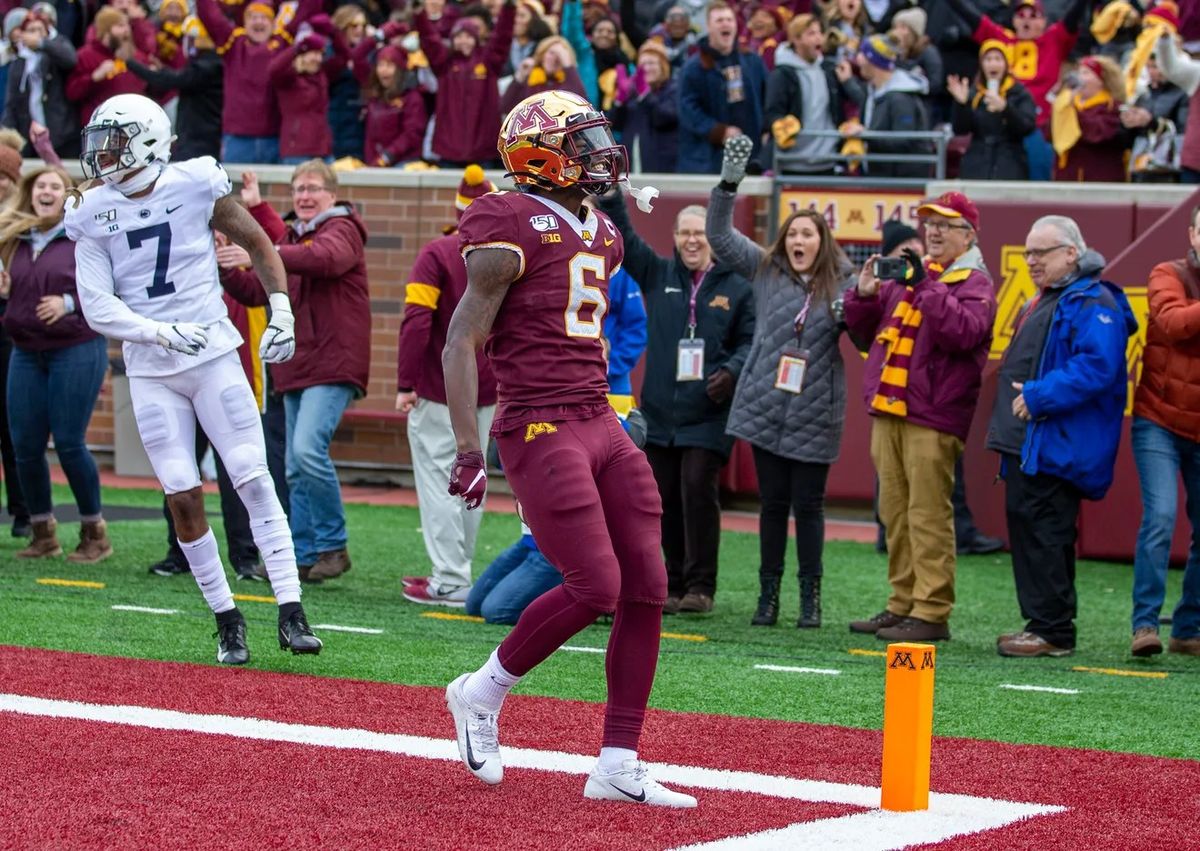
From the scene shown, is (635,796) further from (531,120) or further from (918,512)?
(918,512)

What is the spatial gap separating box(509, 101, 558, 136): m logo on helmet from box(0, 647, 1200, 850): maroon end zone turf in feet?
6.06

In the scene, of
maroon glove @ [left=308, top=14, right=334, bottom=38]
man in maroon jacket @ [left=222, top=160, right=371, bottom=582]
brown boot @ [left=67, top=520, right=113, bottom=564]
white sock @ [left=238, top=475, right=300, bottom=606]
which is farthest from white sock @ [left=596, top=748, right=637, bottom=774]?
maroon glove @ [left=308, top=14, right=334, bottom=38]

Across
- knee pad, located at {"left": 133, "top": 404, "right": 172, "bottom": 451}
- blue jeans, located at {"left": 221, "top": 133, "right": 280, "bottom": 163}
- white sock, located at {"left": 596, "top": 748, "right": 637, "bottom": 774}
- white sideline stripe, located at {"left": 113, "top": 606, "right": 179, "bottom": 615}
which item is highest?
blue jeans, located at {"left": 221, "top": 133, "right": 280, "bottom": 163}

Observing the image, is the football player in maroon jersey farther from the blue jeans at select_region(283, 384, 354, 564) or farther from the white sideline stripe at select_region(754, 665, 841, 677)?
the blue jeans at select_region(283, 384, 354, 564)

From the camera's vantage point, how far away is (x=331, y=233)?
9.42 m

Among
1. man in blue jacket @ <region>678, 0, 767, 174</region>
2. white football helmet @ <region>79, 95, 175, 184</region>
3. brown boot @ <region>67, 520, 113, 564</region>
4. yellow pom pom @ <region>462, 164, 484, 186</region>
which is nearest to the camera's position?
white football helmet @ <region>79, 95, 175, 184</region>

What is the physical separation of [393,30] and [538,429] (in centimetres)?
1156

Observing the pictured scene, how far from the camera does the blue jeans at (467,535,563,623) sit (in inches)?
334

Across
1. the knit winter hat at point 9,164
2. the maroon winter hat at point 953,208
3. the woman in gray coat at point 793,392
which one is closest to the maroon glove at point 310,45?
the knit winter hat at point 9,164

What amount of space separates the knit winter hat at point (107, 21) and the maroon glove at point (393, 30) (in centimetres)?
226

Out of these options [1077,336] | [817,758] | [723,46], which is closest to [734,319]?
[1077,336]

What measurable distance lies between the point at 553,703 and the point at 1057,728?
175 centimetres

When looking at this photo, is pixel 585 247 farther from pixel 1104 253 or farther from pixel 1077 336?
pixel 1104 253

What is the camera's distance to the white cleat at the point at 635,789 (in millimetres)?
5066
